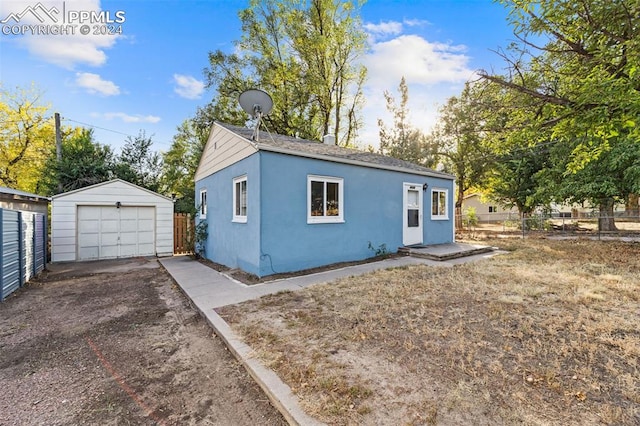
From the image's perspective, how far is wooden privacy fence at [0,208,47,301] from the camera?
5.10 m

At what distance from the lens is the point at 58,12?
750 cm

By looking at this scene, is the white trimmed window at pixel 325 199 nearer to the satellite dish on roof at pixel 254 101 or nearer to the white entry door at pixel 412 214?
the satellite dish on roof at pixel 254 101

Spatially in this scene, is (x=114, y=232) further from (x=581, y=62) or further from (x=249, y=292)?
(x=581, y=62)

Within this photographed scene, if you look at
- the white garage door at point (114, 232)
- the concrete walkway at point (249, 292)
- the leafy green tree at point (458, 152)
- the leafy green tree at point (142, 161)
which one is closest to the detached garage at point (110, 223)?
the white garage door at point (114, 232)

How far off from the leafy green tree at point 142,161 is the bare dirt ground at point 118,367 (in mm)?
10518

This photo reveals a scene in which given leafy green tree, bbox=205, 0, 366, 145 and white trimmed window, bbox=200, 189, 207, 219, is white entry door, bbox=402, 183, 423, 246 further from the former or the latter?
leafy green tree, bbox=205, 0, 366, 145

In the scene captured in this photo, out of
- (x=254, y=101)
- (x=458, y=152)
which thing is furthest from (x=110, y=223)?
(x=458, y=152)

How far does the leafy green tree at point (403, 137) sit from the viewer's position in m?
19.8

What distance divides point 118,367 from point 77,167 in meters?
13.6

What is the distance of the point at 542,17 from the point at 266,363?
7.30 m

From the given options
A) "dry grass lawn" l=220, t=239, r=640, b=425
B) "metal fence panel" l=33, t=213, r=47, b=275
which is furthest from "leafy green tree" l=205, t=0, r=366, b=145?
"dry grass lawn" l=220, t=239, r=640, b=425

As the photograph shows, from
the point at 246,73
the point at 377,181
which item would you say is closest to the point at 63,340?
the point at 377,181

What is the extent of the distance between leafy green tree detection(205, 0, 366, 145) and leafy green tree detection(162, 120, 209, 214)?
11.2ft

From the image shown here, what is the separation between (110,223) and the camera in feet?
34.0
